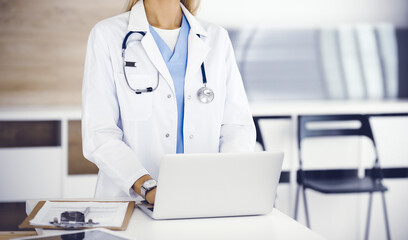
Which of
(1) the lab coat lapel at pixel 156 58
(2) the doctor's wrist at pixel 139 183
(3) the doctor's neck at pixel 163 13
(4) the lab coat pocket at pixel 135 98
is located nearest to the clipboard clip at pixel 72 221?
(2) the doctor's wrist at pixel 139 183

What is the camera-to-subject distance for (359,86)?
4398 millimetres

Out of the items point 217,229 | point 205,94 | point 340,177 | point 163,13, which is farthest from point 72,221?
point 340,177

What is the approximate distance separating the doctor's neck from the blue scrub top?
0.06 meters

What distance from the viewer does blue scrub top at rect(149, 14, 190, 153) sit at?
209 centimetres

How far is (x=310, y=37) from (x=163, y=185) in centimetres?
310

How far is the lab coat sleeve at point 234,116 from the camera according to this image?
2.10m

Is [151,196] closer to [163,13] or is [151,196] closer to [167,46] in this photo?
[167,46]

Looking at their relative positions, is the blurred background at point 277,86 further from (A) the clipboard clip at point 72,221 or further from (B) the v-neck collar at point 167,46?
(A) the clipboard clip at point 72,221

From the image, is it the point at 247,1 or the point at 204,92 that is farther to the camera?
the point at 247,1

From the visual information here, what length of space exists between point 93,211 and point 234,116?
0.77 metres

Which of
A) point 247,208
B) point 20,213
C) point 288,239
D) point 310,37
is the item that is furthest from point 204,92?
point 310,37

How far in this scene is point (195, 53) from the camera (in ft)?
6.89

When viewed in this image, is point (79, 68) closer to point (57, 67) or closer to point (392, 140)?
point (57, 67)

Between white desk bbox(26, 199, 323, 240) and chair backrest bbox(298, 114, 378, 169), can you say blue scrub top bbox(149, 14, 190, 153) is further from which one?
chair backrest bbox(298, 114, 378, 169)
